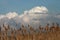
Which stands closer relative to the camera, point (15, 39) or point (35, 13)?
point (15, 39)

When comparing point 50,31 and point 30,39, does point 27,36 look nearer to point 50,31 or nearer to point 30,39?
point 30,39

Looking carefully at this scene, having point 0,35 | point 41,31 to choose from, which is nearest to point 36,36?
point 41,31

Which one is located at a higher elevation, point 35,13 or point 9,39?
point 35,13

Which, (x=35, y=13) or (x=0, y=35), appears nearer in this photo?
(x=0, y=35)

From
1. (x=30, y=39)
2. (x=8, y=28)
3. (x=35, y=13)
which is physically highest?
(x=35, y=13)

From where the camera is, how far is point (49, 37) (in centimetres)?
480

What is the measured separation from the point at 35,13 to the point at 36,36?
774 mm

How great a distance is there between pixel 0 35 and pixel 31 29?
83cm

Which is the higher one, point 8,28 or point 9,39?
point 8,28

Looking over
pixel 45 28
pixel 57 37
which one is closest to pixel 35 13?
pixel 45 28

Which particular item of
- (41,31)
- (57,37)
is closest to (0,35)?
(41,31)

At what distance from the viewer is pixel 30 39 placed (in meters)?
4.69

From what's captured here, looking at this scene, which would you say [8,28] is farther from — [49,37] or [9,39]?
[49,37]

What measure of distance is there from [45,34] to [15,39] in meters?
0.81
